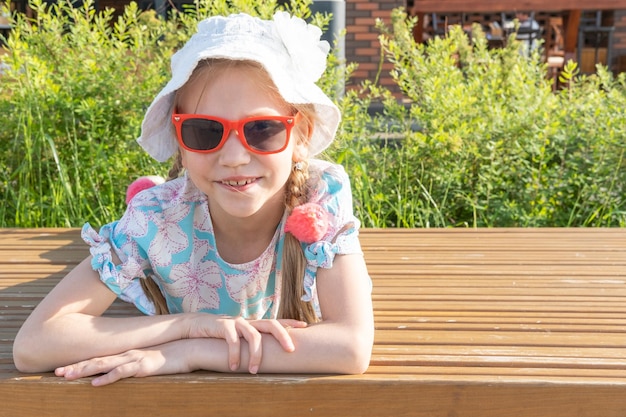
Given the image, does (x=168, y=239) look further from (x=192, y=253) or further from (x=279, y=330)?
(x=279, y=330)

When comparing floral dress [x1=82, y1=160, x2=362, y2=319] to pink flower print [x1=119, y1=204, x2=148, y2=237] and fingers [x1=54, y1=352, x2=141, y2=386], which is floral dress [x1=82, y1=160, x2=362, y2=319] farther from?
fingers [x1=54, y1=352, x2=141, y2=386]

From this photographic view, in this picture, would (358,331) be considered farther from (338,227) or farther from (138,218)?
(138,218)

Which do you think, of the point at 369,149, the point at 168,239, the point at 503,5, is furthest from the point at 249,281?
the point at 503,5

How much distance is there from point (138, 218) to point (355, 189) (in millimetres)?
2117

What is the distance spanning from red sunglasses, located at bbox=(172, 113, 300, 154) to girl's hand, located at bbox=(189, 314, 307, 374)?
0.39 meters

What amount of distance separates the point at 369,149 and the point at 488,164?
61 cm

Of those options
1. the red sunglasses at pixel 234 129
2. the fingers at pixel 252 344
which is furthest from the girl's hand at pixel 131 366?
the red sunglasses at pixel 234 129

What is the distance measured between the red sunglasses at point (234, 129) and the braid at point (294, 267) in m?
0.22

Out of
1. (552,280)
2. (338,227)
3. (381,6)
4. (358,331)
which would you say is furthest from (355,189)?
(381,6)

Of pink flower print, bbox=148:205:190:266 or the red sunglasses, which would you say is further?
pink flower print, bbox=148:205:190:266

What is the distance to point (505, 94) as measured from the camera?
4758mm

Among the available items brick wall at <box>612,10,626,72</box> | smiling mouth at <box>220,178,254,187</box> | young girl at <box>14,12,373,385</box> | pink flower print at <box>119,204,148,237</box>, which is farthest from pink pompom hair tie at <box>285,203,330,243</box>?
brick wall at <box>612,10,626,72</box>

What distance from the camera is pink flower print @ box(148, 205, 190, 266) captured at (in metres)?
2.16

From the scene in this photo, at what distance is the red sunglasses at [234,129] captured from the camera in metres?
1.94
